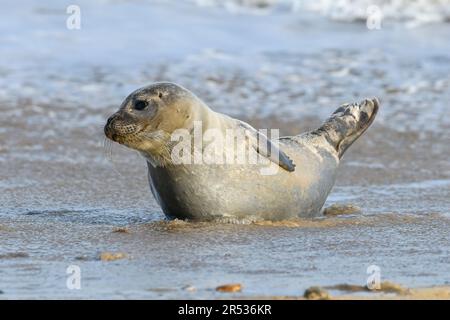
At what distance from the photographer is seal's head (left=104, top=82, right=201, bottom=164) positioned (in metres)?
5.38

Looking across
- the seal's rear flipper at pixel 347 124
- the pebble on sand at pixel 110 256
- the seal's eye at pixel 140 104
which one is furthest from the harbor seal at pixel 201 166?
the pebble on sand at pixel 110 256

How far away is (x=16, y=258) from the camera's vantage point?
4930mm

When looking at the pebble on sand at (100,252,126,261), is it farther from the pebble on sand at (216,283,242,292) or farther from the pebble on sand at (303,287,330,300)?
the pebble on sand at (303,287,330,300)

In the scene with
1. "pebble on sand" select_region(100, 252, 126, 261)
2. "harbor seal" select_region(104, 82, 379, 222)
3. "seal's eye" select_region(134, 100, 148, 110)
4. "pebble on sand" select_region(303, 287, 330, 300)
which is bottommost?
"pebble on sand" select_region(100, 252, 126, 261)

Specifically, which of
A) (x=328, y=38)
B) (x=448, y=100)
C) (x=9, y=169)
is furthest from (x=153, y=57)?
(x=9, y=169)

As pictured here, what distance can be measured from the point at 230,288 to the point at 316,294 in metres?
0.35

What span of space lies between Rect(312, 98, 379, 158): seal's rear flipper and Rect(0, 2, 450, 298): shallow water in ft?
1.31

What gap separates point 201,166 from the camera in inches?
217

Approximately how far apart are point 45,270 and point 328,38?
8537 millimetres

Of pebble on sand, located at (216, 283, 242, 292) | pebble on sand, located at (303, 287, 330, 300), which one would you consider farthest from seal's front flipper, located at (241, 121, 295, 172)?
pebble on sand, located at (303, 287, 330, 300)

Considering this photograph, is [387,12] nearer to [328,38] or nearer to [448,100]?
[328,38]

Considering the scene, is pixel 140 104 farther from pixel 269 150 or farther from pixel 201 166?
pixel 269 150

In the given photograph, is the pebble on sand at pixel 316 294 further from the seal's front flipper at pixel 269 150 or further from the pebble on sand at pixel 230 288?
the seal's front flipper at pixel 269 150

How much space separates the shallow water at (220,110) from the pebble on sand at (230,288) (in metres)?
0.05
